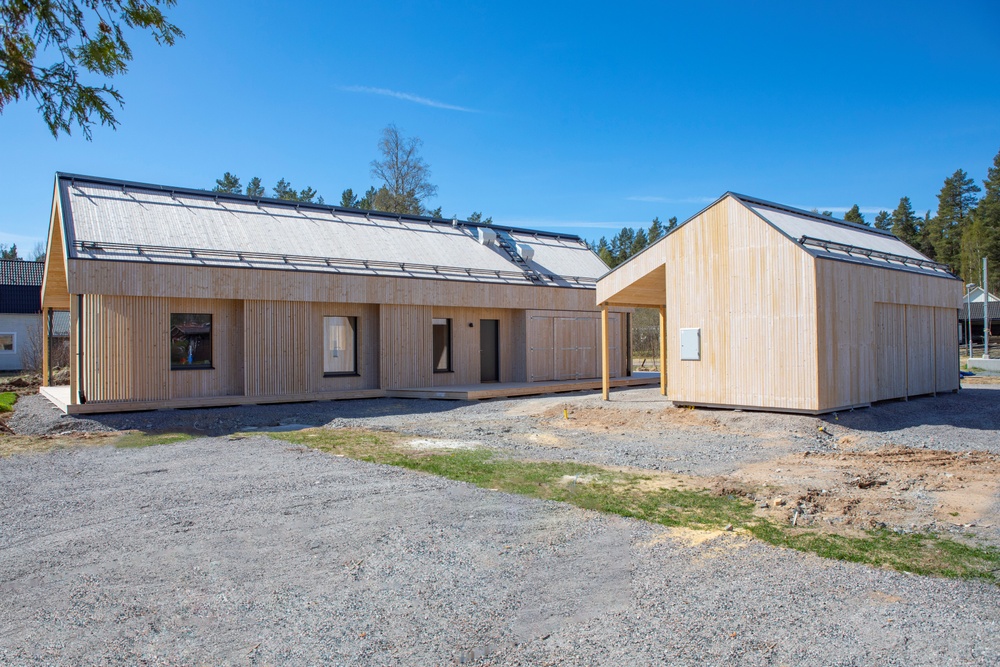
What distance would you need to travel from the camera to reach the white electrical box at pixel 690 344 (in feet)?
45.2

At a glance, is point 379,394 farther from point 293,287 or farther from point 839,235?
point 839,235

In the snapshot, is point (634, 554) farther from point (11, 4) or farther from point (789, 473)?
point (11, 4)

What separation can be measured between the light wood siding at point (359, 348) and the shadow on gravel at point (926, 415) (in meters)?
11.0

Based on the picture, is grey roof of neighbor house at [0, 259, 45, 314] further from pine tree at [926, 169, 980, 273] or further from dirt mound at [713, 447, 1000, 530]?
pine tree at [926, 169, 980, 273]

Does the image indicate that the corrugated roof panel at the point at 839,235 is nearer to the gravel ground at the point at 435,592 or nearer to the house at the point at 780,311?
the house at the point at 780,311

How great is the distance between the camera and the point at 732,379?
13.3 m

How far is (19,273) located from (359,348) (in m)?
26.5

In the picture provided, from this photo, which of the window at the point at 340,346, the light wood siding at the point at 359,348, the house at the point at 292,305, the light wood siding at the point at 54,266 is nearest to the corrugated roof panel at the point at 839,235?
the house at the point at 292,305

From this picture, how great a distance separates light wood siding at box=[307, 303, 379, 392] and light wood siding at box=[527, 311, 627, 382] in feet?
15.7

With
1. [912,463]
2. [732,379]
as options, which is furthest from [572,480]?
[732,379]

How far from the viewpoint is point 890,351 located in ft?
47.8

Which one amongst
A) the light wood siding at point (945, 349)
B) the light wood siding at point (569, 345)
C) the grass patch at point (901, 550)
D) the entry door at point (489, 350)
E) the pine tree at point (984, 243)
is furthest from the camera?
the pine tree at point (984, 243)

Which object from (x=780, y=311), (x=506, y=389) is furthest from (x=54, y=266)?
(x=780, y=311)

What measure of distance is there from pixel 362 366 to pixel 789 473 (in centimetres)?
1221
